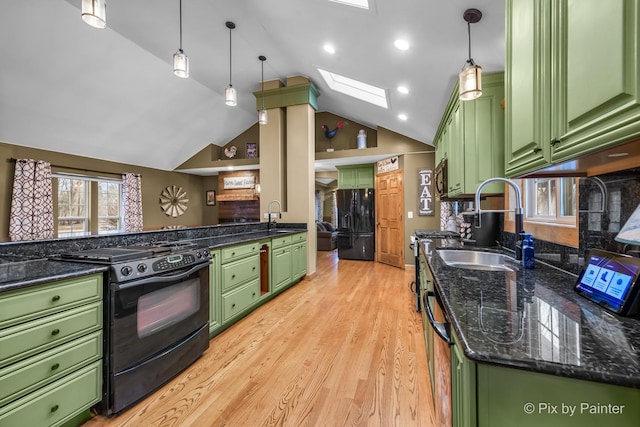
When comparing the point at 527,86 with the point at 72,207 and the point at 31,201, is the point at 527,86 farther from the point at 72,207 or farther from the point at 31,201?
the point at 72,207

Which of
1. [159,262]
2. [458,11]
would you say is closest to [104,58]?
[159,262]

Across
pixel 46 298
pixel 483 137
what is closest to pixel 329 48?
pixel 483 137

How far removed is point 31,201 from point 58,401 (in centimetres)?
448

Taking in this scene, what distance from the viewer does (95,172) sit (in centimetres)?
525

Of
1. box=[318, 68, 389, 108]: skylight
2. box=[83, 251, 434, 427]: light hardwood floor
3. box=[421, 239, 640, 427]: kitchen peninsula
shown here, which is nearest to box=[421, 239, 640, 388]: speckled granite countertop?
box=[421, 239, 640, 427]: kitchen peninsula

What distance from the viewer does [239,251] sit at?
2.80 metres

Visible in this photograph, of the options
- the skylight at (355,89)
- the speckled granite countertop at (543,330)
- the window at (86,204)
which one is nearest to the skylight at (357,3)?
the skylight at (355,89)

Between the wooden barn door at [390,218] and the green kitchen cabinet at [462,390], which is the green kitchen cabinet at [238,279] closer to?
the green kitchen cabinet at [462,390]

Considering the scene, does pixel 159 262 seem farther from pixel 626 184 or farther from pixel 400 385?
pixel 626 184

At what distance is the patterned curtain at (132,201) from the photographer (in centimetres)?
576

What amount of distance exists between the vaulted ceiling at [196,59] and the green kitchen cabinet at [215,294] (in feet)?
8.03

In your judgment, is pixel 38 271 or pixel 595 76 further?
pixel 38 271

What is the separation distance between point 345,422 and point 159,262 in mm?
1459

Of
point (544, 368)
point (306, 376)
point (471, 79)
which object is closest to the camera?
point (544, 368)
